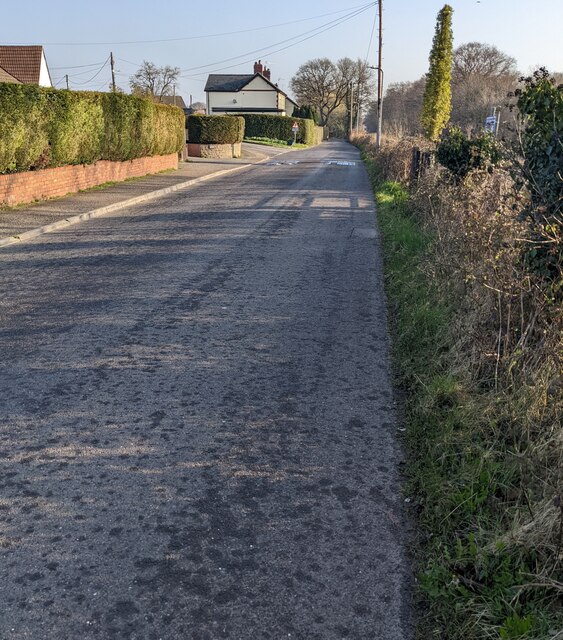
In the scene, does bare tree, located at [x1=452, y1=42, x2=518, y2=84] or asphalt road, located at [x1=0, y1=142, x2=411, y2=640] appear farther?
bare tree, located at [x1=452, y1=42, x2=518, y2=84]

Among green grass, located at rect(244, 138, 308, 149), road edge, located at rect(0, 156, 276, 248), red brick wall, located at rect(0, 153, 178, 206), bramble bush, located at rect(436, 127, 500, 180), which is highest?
green grass, located at rect(244, 138, 308, 149)

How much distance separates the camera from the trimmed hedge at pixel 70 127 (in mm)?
13539

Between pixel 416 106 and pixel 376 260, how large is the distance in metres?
89.6

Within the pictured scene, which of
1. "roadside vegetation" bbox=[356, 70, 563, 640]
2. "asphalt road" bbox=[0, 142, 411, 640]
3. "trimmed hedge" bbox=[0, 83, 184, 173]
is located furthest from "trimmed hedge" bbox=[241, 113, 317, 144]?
"roadside vegetation" bbox=[356, 70, 563, 640]

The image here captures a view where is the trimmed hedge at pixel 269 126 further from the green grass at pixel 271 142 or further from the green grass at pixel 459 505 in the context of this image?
the green grass at pixel 459 505

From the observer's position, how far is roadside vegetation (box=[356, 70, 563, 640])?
2502 mm

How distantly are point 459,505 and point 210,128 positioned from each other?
36.9 m

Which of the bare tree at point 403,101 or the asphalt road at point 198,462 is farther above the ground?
the bare tree at point 403,101

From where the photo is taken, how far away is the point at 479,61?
82.9m

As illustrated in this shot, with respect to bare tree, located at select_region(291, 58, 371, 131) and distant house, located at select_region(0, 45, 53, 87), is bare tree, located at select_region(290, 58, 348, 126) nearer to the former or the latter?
bare tree, located at select_region(291, 58, 371, 131)

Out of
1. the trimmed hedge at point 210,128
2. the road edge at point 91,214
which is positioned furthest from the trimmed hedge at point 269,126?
the road edge at point 91,214

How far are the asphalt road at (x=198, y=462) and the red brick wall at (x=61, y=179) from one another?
276 inches

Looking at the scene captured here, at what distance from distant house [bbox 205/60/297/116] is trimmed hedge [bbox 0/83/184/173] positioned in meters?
72.0

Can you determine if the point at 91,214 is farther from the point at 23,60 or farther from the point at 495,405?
the point at 23,60
